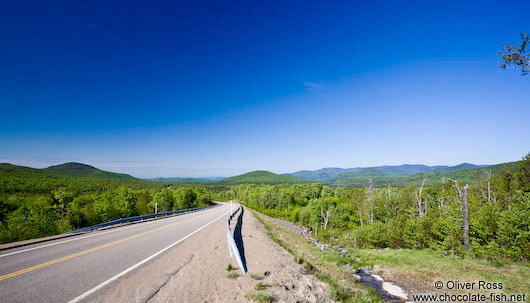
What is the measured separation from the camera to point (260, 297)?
5.42 meters

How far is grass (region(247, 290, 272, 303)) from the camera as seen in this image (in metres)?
5.38

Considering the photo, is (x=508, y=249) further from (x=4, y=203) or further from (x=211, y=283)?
(x=4, y=203)

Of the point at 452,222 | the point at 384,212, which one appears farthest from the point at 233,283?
the point at 384,212

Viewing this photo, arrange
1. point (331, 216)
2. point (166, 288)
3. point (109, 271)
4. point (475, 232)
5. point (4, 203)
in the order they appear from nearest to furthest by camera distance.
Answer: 1. point (166, 288)
2. point (109, 271)
3. point (475, 232)
4. point (4, 203)
5. point (331, 216)

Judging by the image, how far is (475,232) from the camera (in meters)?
20.5

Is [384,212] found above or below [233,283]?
below

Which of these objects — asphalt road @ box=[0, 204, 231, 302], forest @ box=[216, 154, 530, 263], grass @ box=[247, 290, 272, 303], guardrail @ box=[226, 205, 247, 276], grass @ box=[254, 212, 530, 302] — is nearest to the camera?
asphalt road @ box=[0, 204, 231, 302]

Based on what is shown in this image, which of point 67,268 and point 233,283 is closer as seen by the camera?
point 233,283

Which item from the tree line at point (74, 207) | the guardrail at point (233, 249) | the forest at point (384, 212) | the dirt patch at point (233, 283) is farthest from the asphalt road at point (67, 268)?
the tree line at point (74, 207)

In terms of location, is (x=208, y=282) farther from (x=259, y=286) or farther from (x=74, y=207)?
(x=74, y=207)

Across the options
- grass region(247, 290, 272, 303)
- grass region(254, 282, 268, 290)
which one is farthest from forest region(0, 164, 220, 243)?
grass region(247, 290, 272, 303)

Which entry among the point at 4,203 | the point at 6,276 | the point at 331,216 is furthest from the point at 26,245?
the point at 331,216

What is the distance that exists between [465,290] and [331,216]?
51.9 meters

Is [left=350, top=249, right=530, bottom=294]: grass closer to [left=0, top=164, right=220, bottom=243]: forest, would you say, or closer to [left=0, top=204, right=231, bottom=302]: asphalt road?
[left=0, top=204, right=231, bottom=302]: asphalt road
